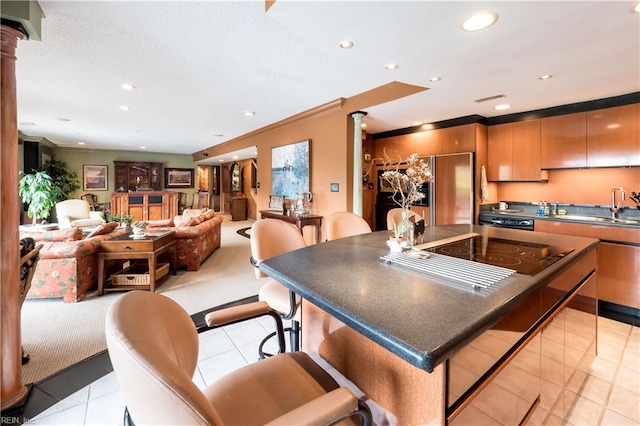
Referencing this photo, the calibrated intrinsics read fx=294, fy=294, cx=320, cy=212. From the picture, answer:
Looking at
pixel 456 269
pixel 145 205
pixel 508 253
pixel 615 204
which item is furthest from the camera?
pixel 145 205

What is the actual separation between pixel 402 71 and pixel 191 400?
9.42 ft

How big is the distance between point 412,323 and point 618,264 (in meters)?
3.63

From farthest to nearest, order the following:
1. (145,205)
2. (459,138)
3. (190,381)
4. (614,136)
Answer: (145,205) → (459,138) → (614,136) → (190,381)

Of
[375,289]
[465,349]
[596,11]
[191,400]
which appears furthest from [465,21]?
[191,400]

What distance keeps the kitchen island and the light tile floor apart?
0.61 m

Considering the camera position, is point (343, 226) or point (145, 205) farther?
point (145, 205)

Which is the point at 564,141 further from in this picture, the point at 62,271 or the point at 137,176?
the point at 137,176

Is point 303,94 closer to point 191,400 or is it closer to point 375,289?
point 375,289

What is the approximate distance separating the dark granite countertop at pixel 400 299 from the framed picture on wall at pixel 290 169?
3.47m

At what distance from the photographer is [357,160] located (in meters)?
4.32

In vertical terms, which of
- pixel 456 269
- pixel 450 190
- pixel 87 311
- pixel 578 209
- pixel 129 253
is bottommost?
pixel 87 311

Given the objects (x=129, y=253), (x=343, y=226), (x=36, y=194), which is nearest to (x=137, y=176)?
(x=36, y=194)

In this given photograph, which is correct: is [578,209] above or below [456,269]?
above

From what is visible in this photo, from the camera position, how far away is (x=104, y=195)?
1054cm
